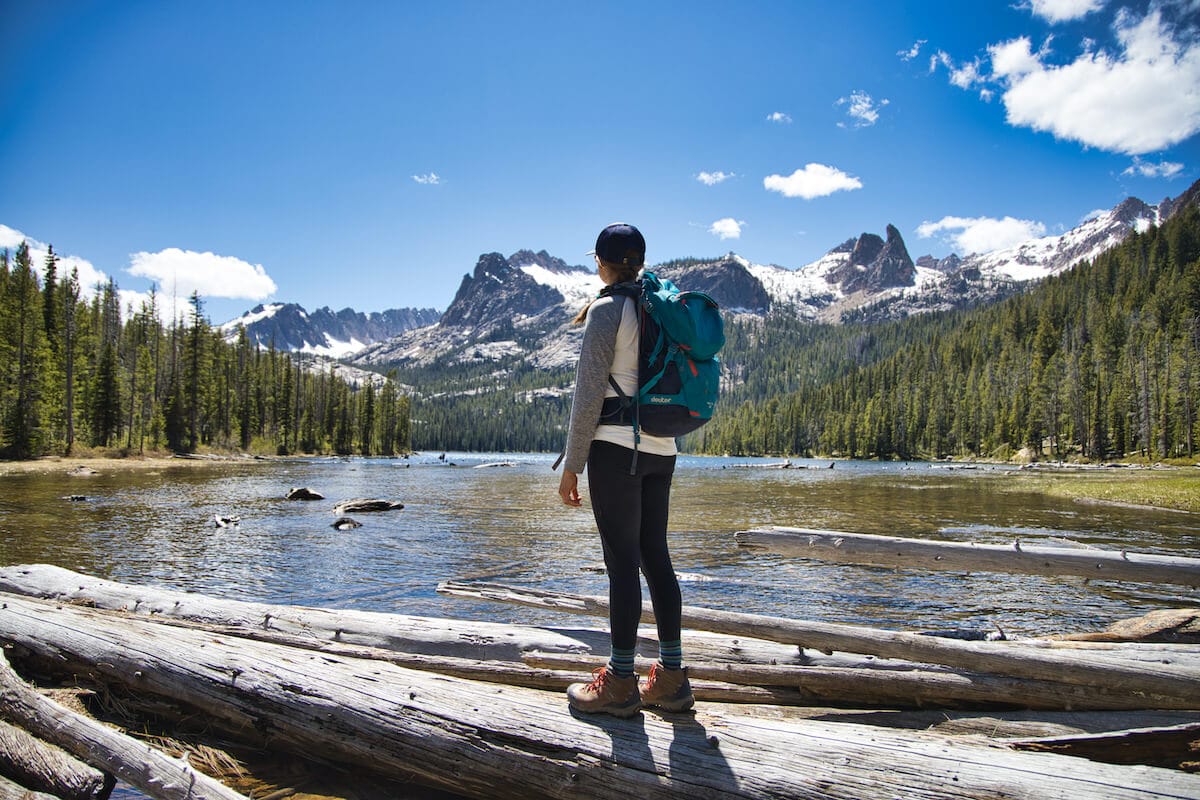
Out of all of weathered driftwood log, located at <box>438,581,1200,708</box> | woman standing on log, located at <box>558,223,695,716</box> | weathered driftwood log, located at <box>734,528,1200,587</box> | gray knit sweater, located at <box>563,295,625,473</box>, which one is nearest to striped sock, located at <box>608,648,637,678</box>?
woman standing on log, located at <box>558,223,695,716</box>

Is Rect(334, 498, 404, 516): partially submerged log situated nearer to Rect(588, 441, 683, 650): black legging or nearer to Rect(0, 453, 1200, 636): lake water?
Rect(0, 453, 1200, 636): lake water

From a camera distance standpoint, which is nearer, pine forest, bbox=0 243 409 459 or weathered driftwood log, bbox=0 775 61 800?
weathered driftwood log, bbox=0 775 61 800

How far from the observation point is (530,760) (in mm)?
3492

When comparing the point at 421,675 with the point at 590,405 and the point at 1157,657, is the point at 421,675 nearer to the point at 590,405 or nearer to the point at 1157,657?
the point at 590,405

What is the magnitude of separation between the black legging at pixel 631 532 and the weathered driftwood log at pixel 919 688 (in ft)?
4.35

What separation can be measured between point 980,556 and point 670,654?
7147 mm

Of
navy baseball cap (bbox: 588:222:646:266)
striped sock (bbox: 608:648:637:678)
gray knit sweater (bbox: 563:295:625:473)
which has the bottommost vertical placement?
striped sock (bbox: 608:648:637:678)

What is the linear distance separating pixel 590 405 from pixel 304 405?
117 meters

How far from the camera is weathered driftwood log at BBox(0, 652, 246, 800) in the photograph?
3.35 meters

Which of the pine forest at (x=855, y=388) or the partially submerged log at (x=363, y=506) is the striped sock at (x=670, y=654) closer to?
the partially submerged log at (x=363, y=506)

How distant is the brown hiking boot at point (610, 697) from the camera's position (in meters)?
3.82

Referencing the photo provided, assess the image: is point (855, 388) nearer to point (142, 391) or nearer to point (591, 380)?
point (142, 391)

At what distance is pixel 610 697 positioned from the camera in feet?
12.6

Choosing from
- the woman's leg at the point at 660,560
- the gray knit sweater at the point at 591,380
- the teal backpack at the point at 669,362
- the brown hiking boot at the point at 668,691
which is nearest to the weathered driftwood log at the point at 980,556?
the brown hiking boot at the point at 668,691
